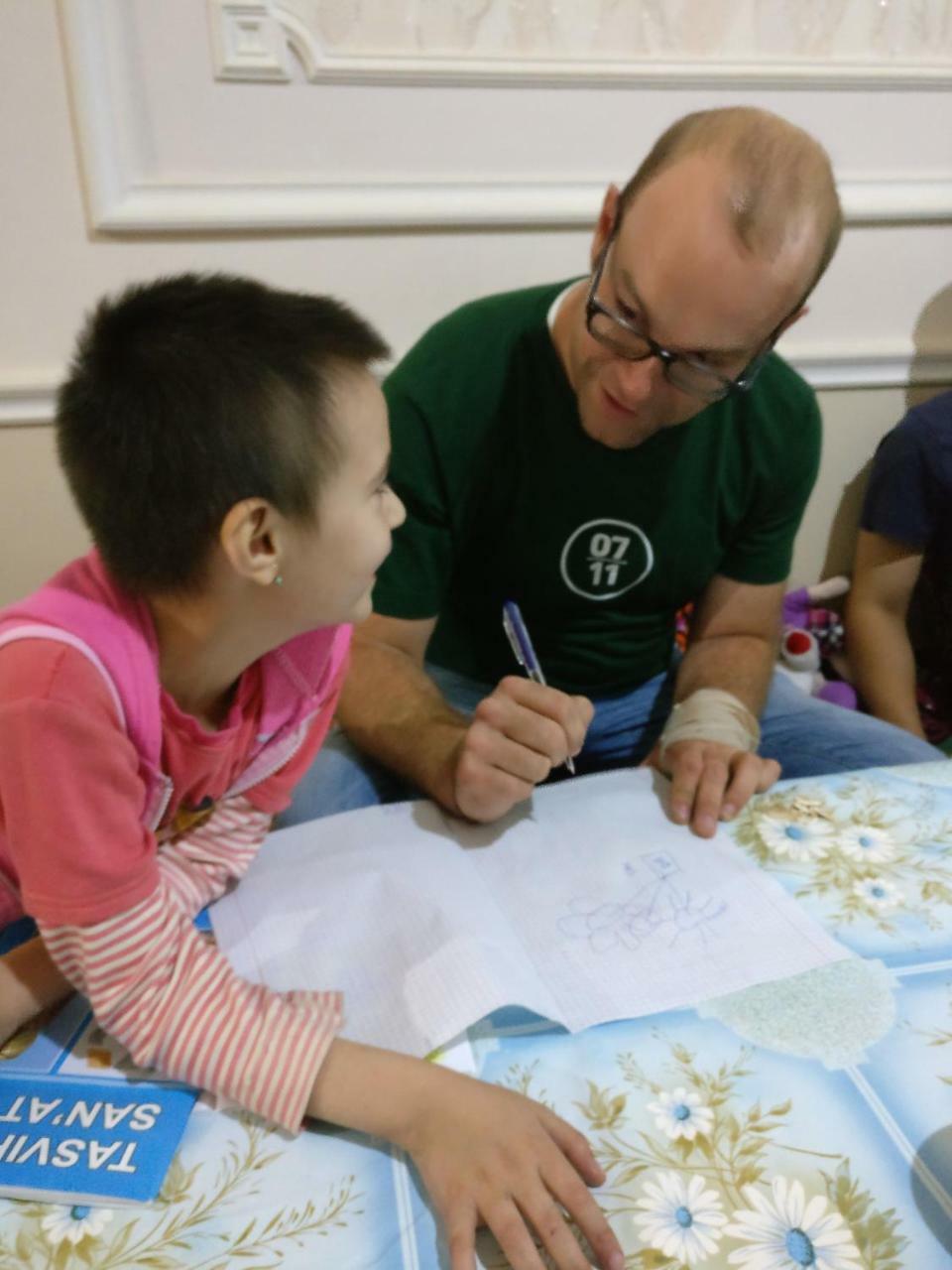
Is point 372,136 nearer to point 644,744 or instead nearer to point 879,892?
point 644,744

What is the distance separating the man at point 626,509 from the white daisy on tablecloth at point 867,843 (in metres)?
0.08

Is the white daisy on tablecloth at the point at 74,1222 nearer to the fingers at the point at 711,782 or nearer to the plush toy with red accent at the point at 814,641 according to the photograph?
the fingers at the point at 711,782

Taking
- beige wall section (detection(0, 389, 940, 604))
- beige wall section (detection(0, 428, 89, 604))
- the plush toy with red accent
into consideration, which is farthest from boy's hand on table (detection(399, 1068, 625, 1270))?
the plush toy with red accent

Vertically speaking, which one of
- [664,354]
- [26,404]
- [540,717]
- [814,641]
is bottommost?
[814,641]

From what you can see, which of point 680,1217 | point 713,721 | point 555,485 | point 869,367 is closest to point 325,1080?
point 680,1217

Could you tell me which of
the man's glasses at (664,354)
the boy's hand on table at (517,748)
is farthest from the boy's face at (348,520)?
the man's glasses at (664,354)

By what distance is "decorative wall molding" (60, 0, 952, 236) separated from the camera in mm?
994

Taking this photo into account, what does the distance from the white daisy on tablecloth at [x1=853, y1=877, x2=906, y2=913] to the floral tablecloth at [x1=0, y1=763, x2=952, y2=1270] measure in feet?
0.07

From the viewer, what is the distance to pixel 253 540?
532 mm

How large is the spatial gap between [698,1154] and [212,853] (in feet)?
1.20

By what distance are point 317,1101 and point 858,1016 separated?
323 millimetres

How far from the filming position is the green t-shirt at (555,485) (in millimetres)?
943

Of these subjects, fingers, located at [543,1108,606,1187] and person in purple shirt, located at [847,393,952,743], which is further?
person in purple shirt, located at [847,393,952,743]

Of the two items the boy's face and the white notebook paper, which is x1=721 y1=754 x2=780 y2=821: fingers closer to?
the white notebook paper
